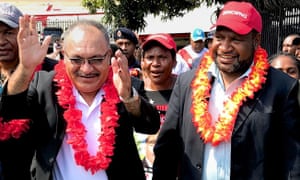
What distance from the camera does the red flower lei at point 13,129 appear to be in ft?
8.79

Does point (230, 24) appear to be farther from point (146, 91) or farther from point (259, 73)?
point (146, 91)

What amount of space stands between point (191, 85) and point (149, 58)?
1108 millimetres

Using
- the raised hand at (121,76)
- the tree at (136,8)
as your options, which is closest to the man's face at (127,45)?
the raised hand at (121,76)

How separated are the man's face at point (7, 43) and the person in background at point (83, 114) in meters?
0.53

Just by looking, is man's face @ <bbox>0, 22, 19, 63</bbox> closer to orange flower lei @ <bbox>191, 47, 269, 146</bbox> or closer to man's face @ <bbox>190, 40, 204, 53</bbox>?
orange flower lei @ <bbox>191, 47, 269, 146</bbox>

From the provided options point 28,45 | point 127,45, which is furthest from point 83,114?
point 127,45

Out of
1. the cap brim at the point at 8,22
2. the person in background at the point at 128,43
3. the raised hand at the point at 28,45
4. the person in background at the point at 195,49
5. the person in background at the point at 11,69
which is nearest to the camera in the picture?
the raised hand at the point at 28,45

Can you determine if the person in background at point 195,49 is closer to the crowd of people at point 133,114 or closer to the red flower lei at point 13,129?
the crowd of people at point 133,114

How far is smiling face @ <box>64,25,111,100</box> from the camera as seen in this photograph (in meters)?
2.68

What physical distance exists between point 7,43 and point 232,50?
5.17 feet

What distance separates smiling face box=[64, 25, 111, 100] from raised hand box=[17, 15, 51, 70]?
18cm

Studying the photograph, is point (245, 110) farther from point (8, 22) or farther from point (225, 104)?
point (8, 22)

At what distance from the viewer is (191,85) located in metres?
3.11

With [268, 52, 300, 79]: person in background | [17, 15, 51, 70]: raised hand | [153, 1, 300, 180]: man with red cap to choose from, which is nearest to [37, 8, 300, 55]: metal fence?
[268, 52, 300, 79]: person in background
